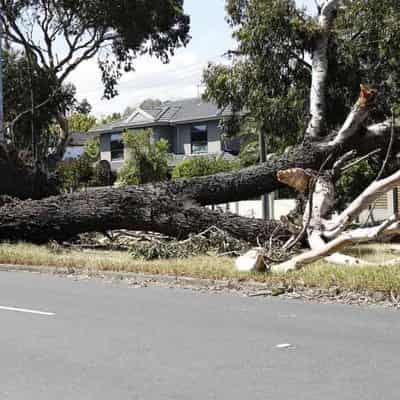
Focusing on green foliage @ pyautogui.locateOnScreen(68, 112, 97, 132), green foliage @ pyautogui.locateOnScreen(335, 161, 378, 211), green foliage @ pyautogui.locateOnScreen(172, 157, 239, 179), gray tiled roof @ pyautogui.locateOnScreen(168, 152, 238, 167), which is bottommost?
green foliage @ pyautogui.locateOnScreen(335, 161, 378, 211)

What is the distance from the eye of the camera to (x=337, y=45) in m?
22.4

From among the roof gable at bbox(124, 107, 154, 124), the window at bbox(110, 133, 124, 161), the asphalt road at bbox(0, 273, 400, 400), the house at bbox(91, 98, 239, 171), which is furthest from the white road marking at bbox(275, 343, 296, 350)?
the window at bbox(110, 133, 124, 161)

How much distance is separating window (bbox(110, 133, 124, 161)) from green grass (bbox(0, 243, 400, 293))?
108ft

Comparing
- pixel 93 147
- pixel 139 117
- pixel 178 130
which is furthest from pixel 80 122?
pixel 178 130

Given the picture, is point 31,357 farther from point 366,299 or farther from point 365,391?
point 366,299

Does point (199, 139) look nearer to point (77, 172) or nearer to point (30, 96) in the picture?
point (77, 172)

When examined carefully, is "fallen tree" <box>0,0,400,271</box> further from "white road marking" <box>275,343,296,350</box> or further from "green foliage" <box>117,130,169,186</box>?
"green foliage" <box>117,130,169,186</box>

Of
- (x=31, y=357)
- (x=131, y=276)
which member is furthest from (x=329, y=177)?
(x=31, y=357)

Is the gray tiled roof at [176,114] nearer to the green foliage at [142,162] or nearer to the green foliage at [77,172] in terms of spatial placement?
the green foliage at [142,162]

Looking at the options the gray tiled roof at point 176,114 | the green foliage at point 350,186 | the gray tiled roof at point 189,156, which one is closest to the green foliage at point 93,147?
the gray tiled roof at point 176,114

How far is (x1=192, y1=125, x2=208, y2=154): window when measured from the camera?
47.7m

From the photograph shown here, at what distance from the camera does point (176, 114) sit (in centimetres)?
5044

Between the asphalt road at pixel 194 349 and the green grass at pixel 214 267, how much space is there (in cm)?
84

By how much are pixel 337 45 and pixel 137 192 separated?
25.7 feet
